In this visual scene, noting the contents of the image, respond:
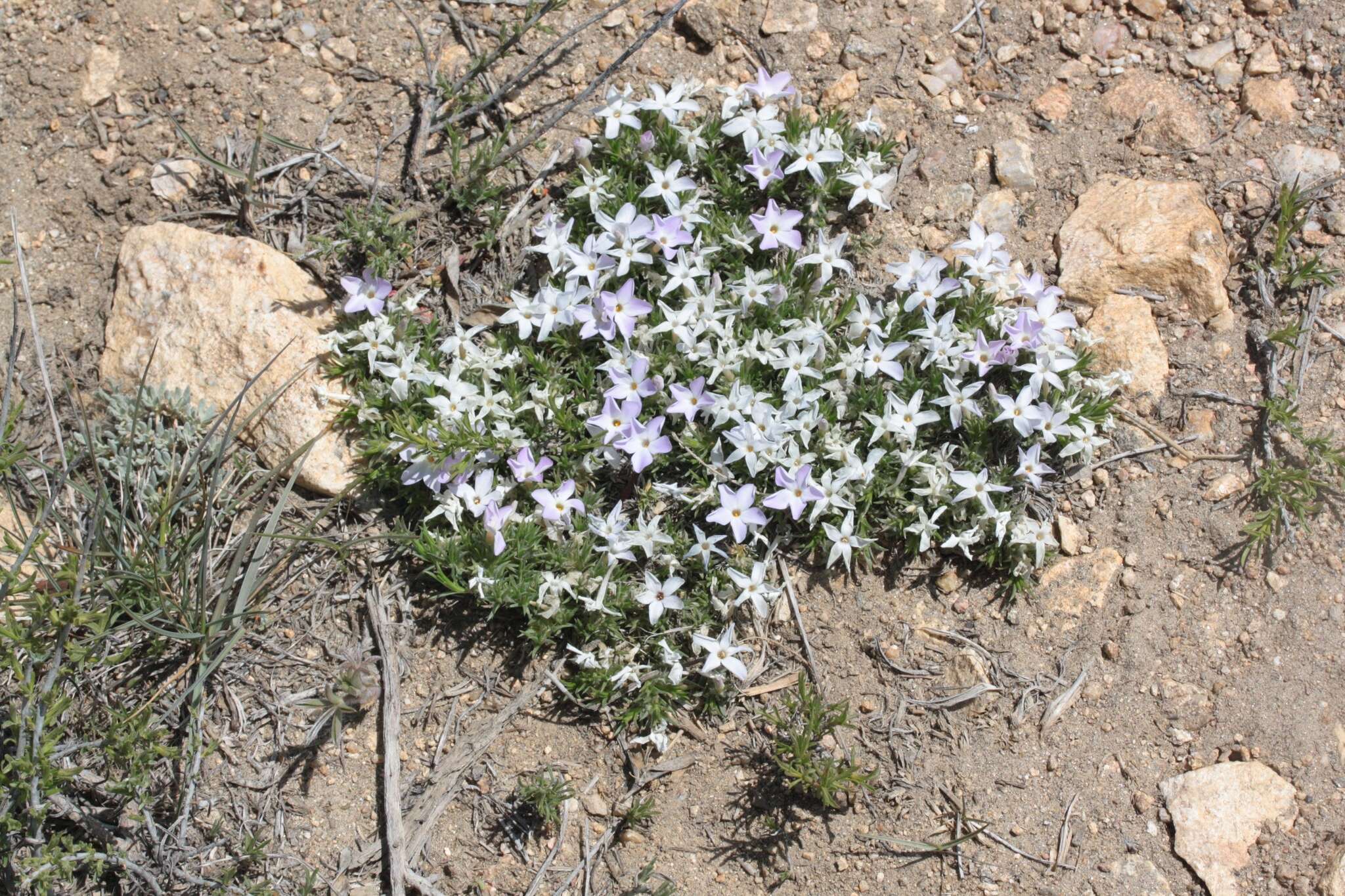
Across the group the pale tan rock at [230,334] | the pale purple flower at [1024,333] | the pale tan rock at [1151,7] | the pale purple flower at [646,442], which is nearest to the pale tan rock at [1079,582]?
the pale purple flower at [1024,333]

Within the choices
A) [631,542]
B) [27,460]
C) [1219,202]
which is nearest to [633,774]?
[631,542]

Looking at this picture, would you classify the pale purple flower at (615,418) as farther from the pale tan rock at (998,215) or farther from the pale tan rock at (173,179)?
the pale tan rock at (173,179)

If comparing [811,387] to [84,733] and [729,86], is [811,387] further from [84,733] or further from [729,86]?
[84,733]

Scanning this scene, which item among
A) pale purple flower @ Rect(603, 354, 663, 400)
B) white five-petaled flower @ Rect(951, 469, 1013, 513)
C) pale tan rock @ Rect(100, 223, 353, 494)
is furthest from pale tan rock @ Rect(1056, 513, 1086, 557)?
pale tan rock @ Rect(100, 223, 353, 494)

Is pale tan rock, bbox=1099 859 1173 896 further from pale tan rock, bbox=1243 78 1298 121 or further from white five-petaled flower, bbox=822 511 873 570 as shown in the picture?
pale tan rock, bbox=1243 78 1298 121

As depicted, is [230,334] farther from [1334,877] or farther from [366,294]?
[1334,877]
